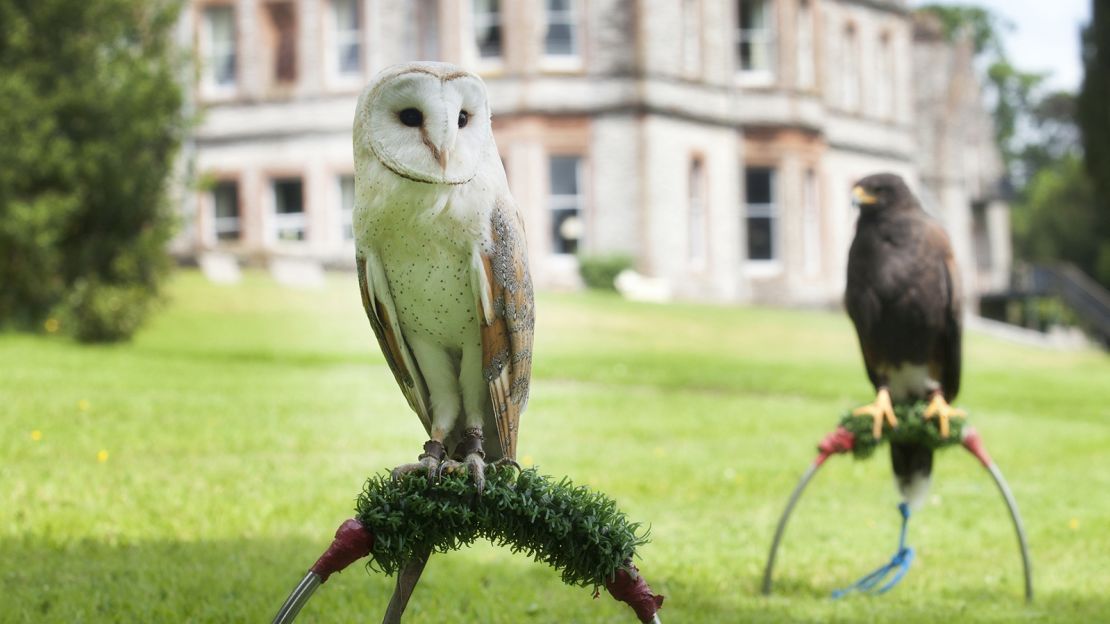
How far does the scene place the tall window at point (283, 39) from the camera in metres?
26.6

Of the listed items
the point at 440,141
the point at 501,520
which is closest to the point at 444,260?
the point at 440,141

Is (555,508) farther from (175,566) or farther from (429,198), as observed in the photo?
(175,566)

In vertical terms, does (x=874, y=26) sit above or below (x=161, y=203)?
above

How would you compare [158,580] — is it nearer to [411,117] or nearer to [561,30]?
[411,117]

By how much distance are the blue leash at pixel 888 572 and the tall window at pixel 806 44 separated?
75.5ft

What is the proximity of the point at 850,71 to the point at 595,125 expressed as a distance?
29.3 feet

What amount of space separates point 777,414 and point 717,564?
7.06m

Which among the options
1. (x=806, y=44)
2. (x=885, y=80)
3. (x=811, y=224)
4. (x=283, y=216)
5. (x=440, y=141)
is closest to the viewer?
(x=440, y=141)

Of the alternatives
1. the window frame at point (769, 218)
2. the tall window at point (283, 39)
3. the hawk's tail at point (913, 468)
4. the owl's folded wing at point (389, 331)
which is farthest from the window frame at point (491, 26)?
the owl's folded wing at point (389, 331)

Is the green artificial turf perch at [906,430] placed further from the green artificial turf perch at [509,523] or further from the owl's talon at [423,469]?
the owl's talon at [423,469]

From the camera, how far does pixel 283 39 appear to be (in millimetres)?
26797

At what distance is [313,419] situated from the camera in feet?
37.8

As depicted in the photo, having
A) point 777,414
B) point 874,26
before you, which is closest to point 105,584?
point 777,414

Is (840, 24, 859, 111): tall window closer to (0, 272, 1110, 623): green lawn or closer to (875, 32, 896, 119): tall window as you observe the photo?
(875, 32, 896, 119): tall window
